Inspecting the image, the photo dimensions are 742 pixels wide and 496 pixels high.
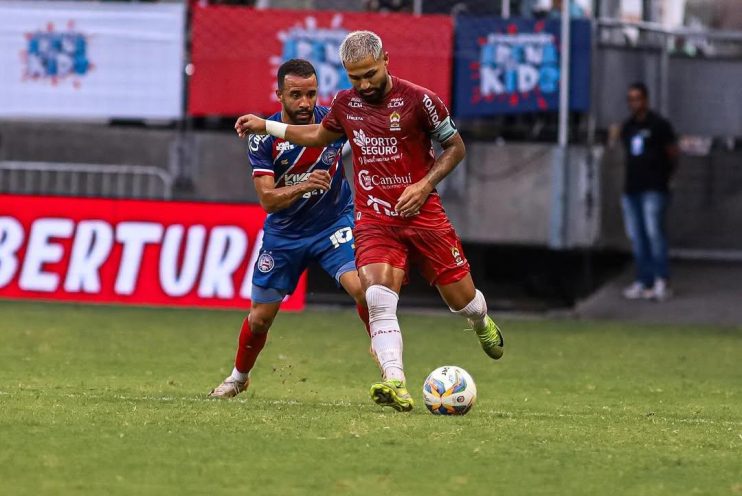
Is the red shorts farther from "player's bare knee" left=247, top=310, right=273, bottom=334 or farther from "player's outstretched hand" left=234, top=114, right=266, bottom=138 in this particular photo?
"player's bare knee" left=247, top=310, right=273, bottom=334

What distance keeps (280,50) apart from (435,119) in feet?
28.4

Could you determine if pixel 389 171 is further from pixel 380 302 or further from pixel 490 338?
pixel 490 338

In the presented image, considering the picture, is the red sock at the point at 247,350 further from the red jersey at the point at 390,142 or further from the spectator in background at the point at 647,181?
the spectator in background at the point at 647,181

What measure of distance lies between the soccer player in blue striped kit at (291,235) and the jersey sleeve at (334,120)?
1.73 feet

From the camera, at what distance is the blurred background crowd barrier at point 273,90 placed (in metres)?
17.1

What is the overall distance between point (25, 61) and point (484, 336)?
9447mm

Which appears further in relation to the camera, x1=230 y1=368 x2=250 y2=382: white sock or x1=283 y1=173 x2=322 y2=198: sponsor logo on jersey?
x1=230 y1=368 x2=250 y2=382: white sock

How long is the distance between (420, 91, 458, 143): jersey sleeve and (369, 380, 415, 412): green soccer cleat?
1405 mm

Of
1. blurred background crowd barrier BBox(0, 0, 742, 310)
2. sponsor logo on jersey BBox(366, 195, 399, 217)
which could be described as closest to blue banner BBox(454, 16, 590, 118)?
blurred background crowd barrier BBox(0, 0, 742, 310)

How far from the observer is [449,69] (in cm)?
1709

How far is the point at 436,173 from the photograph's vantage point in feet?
28.7

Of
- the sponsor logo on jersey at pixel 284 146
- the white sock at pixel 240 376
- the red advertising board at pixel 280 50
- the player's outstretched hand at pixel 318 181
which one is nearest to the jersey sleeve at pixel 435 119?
the player's outstretched hand at pixel 318 181

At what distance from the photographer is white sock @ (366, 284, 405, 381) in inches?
337

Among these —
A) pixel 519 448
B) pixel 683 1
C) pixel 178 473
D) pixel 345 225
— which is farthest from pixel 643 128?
pixel 178 473
